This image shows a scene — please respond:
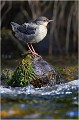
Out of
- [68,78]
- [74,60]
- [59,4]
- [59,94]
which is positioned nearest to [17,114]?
[59,94]

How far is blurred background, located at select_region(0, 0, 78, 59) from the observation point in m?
11.8

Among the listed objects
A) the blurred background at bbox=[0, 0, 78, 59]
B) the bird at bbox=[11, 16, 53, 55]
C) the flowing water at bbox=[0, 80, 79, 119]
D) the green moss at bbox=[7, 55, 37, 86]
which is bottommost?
the flowing water at bbox=[0, 80, 79, 119]

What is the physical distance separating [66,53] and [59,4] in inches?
55.2

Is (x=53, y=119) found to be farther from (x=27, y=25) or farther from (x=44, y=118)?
(x=27, y=25)

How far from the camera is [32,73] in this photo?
685 centimetres

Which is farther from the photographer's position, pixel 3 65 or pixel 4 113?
pixel 3 65

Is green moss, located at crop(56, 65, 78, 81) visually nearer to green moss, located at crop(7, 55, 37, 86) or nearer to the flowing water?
the flowing water

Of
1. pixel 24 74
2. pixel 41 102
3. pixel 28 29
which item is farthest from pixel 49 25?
pixel 41 102

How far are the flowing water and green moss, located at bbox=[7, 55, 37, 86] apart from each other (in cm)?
16

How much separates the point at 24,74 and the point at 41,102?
1377 mm

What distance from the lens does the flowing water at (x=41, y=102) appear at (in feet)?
16.2

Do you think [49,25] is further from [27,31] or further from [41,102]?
[41,102]

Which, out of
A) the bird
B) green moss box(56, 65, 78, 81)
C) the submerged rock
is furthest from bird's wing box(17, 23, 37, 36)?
green moss box(56, 65, 78, 81)

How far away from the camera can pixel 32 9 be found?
11.9 metres
